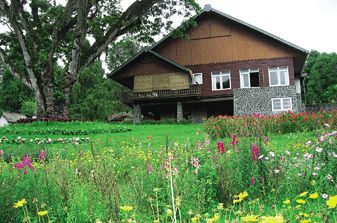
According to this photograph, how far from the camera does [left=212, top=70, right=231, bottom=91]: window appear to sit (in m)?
36.8

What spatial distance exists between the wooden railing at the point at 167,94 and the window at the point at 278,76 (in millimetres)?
6533

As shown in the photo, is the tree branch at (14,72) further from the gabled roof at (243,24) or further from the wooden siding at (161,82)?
the gabled roof at (243,24)

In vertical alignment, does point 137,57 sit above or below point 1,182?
above

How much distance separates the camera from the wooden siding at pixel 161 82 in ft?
117

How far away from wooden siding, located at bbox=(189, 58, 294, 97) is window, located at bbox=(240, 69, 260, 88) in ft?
1.16

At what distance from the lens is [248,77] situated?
36625 millimetres

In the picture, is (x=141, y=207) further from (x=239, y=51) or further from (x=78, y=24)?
(x=239, y=51)

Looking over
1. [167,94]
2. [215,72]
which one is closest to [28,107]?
[167,94]

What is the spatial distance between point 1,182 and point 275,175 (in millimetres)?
3336

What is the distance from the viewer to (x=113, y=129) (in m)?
21.6

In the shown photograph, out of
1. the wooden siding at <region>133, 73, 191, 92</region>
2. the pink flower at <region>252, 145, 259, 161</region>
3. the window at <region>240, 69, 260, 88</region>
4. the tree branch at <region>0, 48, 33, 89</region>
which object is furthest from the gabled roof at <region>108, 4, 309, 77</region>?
the pink flower at <region>252, 145, 259, 161</region>

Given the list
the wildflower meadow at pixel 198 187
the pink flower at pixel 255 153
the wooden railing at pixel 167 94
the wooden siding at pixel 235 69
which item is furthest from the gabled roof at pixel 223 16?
the pink flower at pixel 255 153

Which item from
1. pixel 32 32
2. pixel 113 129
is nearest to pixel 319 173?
pixel 113 129

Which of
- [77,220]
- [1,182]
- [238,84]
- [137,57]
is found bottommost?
[77,220]
